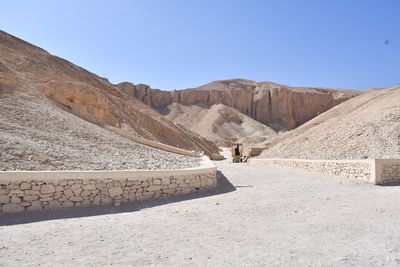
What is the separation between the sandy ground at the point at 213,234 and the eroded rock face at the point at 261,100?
7371 cm

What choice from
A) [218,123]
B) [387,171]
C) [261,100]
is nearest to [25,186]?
[387,171]

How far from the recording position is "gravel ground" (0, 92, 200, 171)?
7.90 m

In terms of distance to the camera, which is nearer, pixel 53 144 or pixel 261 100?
pixel 53 144

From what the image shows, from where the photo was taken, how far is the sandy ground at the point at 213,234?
13.2ft

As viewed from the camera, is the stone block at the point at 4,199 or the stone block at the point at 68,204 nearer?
the stone block at the point at 4,199

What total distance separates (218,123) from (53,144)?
2338 inches

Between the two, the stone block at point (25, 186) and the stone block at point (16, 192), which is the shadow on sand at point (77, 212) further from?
the stone block at point (25, 186)

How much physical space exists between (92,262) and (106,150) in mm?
8026

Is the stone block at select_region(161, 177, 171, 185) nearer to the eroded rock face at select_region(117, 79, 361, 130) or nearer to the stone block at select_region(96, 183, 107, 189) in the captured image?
the stone block at select_region(96, 183, 107, 189)

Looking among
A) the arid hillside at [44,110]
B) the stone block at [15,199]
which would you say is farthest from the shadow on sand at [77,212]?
the arid hillside at [44,110]

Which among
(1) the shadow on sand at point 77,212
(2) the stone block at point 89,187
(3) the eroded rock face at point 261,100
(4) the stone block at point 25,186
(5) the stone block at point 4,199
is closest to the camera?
(1) the shadow on sand at point 77,212

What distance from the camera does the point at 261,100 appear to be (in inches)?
3248

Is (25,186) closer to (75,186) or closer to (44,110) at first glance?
(75,186)

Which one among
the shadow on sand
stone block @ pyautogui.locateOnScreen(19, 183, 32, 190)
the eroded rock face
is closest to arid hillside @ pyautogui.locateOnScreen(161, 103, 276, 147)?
the eroded rock face
